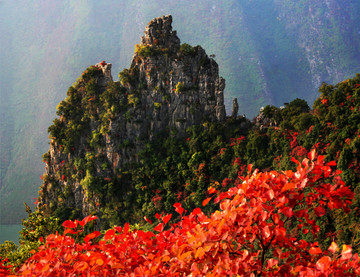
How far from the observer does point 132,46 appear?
58.2 meters

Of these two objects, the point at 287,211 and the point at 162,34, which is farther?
the point at 162,34

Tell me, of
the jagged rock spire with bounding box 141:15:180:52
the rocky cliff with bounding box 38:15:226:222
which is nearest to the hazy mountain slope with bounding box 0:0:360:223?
the rocky cliff with bounding box 38:15:226:222

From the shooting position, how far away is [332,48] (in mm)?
50812

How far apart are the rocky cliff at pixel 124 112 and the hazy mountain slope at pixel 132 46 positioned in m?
27.4

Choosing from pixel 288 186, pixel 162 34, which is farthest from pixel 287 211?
pixel 162 34

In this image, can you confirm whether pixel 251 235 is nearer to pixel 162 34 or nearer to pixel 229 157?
pixel 229 157

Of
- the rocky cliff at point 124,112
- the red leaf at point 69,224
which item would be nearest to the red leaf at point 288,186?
the red leaf at point 69,224

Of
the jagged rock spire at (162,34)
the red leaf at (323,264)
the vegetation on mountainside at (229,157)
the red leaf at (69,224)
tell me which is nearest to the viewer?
the red leaf at (323,264)

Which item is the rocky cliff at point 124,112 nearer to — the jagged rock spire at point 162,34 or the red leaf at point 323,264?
the jagged rock spire at point 162,34

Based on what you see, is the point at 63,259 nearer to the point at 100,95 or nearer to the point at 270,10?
the point at 100,95

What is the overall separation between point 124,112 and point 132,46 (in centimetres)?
3885

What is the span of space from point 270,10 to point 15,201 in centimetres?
5388

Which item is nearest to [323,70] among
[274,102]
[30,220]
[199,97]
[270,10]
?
[274,102]

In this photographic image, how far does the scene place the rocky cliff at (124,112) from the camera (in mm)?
21953
